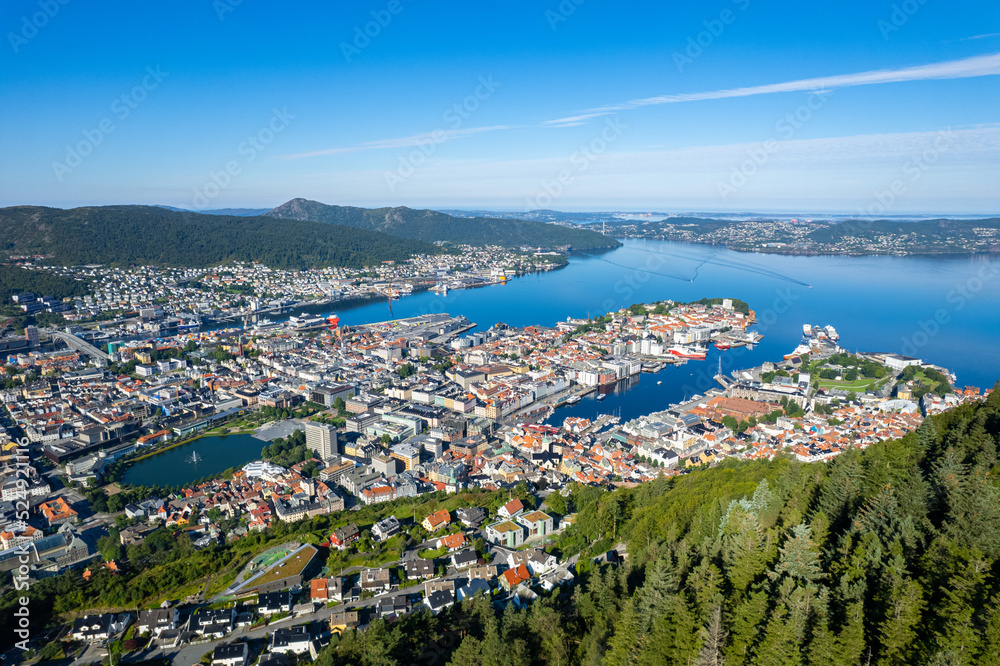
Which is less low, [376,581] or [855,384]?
[376,581]

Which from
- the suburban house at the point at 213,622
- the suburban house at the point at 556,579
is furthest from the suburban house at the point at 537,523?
the suburban house at the point at 213,622

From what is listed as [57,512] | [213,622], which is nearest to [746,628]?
[213,622]

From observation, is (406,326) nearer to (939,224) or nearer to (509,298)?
(509,298)

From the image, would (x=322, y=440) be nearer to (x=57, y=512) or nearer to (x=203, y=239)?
(x=57, y=512)

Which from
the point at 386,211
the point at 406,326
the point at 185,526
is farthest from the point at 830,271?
the point at 386,211

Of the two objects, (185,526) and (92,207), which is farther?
(92,207)

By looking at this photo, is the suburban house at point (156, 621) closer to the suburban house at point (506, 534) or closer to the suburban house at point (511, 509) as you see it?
the suburban house at point (506, 534)

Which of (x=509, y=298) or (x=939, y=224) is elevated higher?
(x=939, y=224)

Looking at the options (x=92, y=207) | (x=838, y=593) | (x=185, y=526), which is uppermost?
(x=92, y=207)
